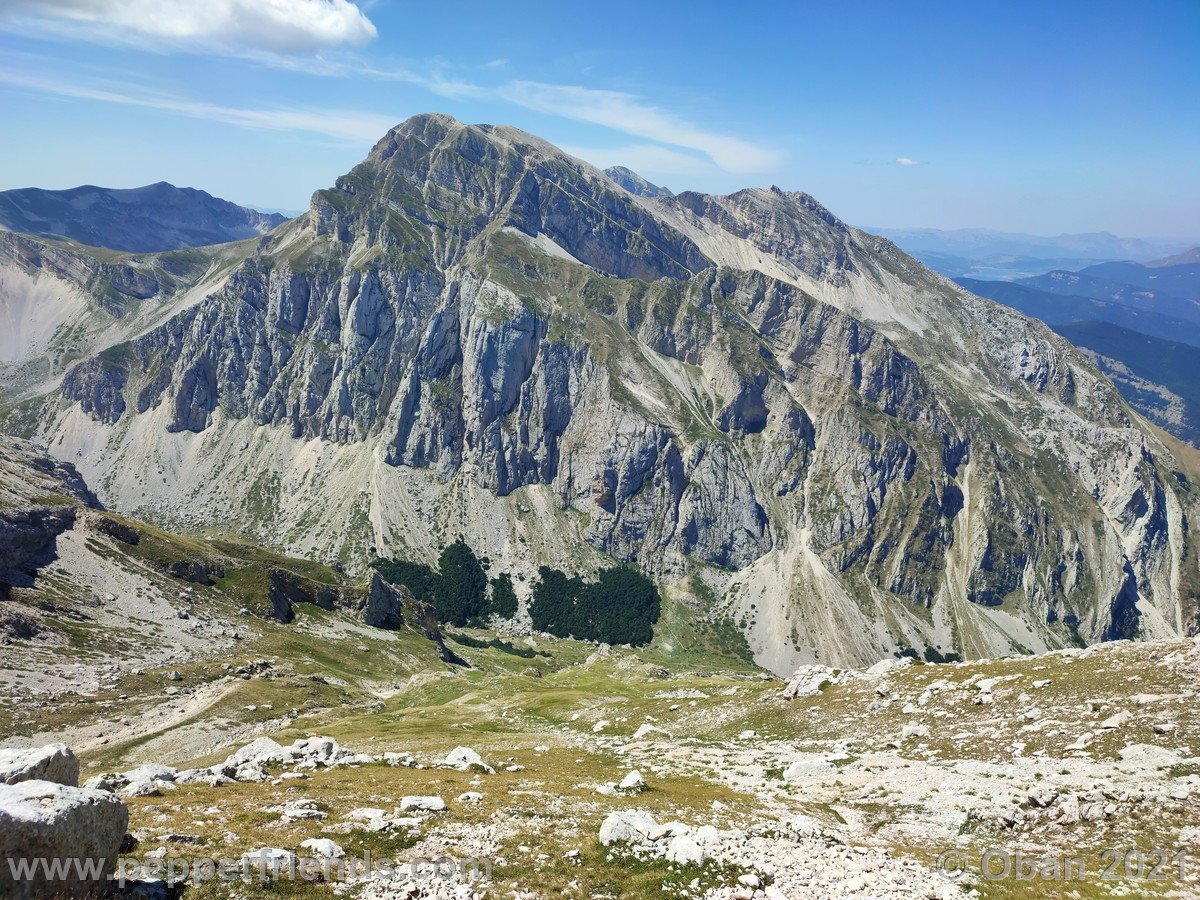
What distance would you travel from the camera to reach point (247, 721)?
297 feet

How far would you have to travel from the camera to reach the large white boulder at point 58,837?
1742 cm

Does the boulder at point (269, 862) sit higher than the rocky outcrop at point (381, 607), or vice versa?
the boulder at point (269, 862)

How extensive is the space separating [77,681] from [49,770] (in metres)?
96.8

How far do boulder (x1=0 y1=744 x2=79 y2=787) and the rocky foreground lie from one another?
0.32ft

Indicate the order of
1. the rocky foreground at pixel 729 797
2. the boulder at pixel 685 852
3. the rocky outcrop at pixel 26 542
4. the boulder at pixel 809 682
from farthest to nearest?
1. the rocky outcrop at pixel 26 542
2. the boulder at pixel 809 682
3. the boulder at pixel 685 852
4. the rocky foreground at pixel 729 797

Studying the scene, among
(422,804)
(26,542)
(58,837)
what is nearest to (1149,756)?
(422,804)

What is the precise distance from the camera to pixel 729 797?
133 ft

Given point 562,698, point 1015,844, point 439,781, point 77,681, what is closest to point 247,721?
point 77,681

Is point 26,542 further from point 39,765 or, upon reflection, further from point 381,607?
point 39,765

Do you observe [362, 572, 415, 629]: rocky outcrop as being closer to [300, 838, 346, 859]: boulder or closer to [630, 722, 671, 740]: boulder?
[630, 722, 671, 740]: boulder

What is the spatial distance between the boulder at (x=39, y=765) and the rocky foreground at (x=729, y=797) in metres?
0.10

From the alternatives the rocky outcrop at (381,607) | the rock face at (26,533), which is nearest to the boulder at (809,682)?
the rock face at (26,533)

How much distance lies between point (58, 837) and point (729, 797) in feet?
115

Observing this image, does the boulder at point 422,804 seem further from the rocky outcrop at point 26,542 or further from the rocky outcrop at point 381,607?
the rocky outcrop at point 381,607
